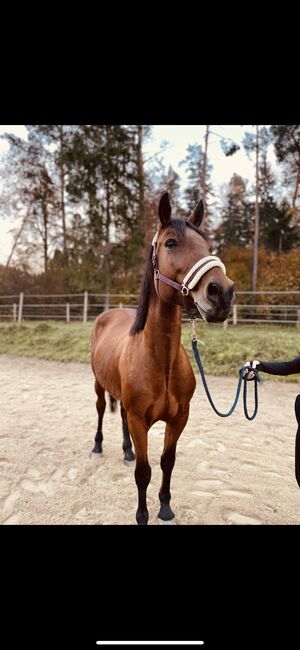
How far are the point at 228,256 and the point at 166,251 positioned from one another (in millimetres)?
14497

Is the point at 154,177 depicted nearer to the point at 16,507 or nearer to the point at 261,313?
the point at 261,313

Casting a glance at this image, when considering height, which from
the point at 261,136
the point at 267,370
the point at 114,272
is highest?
the point at 261,136

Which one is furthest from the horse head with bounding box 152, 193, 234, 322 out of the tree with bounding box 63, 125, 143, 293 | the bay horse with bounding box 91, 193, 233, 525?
the tree with bounding box 63, 125, 143, 293

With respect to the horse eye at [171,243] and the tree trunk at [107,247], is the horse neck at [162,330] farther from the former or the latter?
the tree trunk at [107,247]

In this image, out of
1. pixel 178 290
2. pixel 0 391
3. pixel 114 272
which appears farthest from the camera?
pixel 114 272

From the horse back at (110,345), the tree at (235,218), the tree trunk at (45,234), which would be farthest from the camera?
the tree at (235,218)

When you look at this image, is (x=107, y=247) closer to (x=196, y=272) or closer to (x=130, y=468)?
(x=130, y=468)

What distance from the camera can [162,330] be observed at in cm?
195

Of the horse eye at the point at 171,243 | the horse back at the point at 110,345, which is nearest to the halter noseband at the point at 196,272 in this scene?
the horse eye at the point at 171,243

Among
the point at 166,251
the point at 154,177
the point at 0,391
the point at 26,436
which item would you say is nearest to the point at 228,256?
the point at 154,177

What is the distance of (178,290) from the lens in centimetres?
171

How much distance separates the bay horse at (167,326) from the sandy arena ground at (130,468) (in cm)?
39

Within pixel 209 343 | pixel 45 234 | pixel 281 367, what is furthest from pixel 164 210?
pixel 45 234

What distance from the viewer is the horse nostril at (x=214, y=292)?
4.81ft
